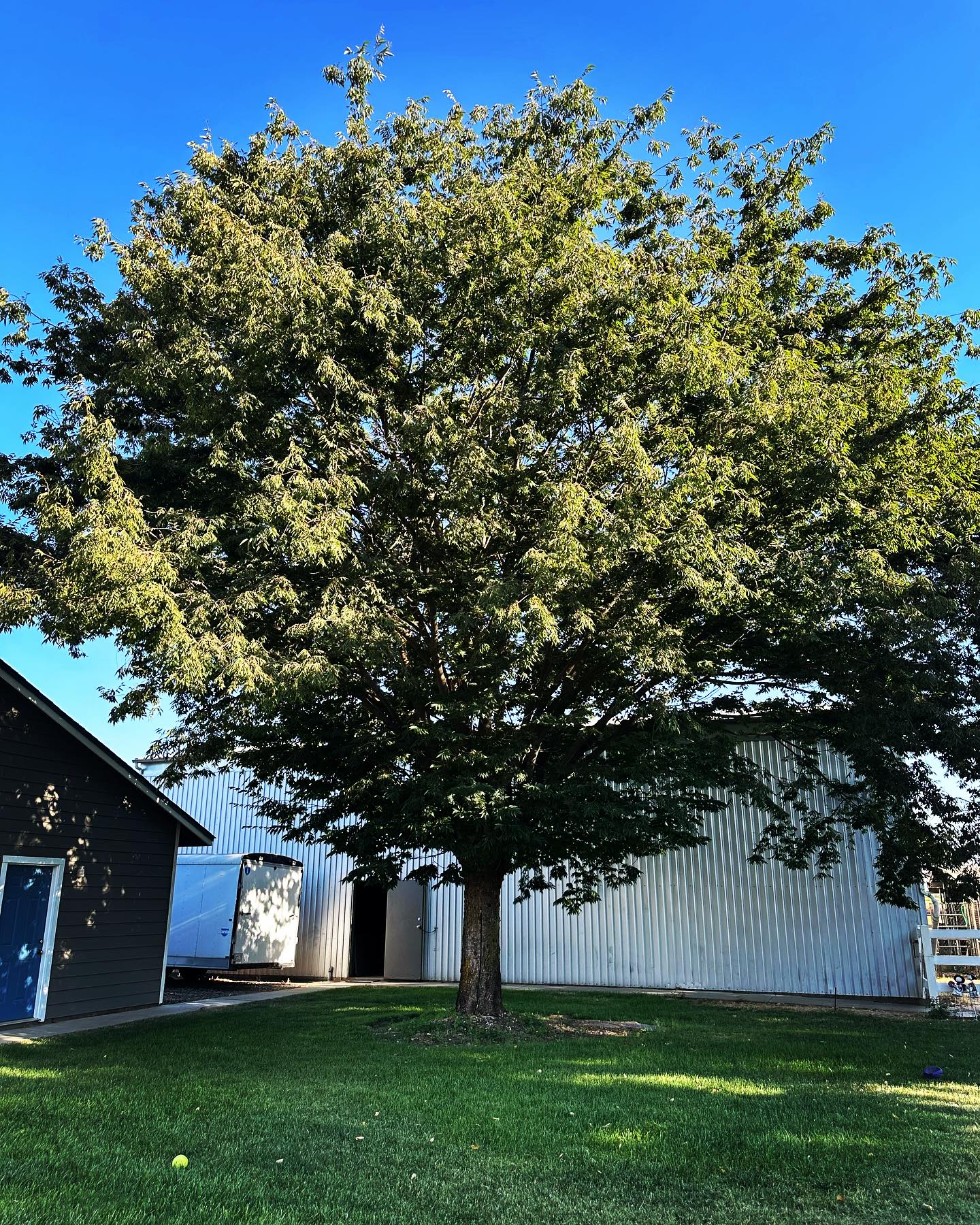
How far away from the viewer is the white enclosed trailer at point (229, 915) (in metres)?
19.5

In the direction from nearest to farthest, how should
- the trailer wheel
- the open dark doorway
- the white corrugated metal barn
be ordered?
the white corrugated metal barn
the trailer wheel
the open dark doorway

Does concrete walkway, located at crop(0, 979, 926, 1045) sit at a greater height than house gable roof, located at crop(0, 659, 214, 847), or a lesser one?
lesser

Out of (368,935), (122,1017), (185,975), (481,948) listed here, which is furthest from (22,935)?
(368,935)

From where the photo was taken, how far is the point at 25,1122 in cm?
618

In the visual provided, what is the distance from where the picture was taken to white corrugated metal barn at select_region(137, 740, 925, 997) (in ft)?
59.1

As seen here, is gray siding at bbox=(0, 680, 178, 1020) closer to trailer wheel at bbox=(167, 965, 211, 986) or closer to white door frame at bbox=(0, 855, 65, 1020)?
white door frame at bbox=(0, 855, 65, 1020)

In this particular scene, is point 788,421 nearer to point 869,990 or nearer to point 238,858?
point 869,990

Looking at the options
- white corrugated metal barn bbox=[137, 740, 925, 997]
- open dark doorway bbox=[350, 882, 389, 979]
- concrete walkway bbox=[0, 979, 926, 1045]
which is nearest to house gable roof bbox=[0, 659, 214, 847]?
concrete walkway bbox=[0, 979, 926, 1045]

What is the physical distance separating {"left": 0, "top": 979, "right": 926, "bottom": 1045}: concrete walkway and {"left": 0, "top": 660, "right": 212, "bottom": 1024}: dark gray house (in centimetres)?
46

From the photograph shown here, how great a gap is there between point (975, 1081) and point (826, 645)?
5126mm

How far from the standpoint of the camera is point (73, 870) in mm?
13391

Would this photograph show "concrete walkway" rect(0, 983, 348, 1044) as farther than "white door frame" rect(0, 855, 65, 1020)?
No

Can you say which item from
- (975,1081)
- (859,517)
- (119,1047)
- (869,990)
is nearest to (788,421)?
(859,517)

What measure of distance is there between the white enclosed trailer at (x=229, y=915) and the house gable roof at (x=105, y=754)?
3.59 m
